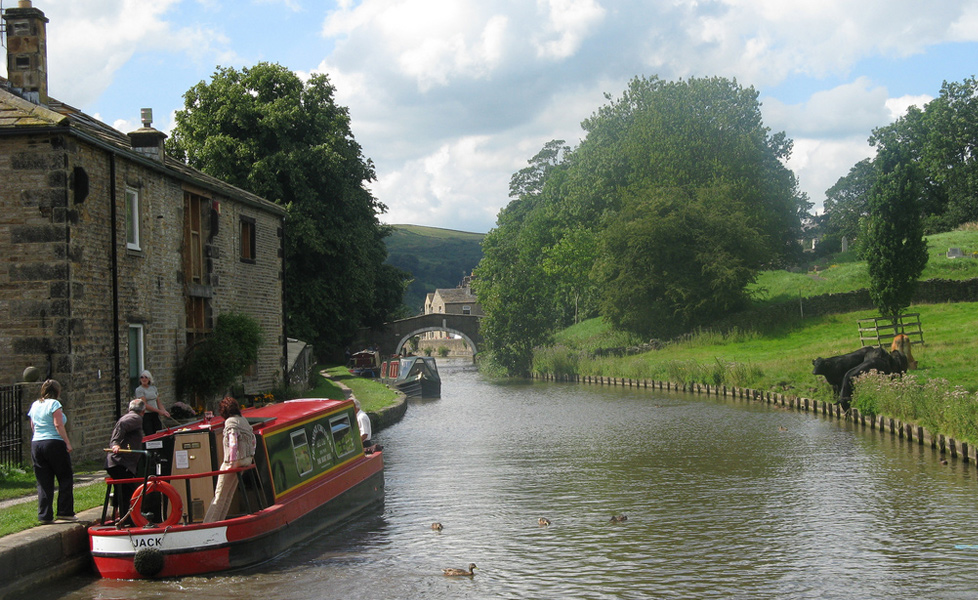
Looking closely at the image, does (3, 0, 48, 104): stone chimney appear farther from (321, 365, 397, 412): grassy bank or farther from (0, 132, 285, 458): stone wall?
(321, 365, 397, 412): grassy bank

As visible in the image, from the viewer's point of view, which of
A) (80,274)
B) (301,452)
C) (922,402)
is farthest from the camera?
(922,402)

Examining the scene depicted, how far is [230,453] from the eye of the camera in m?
10.6

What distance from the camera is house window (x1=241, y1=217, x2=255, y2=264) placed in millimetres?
23266

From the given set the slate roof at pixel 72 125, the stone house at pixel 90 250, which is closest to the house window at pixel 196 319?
the stone house at pixel 90 250

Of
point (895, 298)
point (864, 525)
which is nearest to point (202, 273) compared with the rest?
point (864, 525)

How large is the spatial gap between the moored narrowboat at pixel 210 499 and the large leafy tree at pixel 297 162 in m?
25.7

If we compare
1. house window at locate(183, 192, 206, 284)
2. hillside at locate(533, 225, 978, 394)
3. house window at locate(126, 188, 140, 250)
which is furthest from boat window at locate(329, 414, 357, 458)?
hillside at locate(533, 225, 978, 394)

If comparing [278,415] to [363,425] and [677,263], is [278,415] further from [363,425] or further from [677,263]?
[677,263]

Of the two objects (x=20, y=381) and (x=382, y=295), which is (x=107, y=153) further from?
(x=382, y=295)

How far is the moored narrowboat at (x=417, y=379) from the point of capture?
3950 centimetres

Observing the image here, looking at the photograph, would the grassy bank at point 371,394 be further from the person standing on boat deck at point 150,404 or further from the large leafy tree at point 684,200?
the large leafy tree at point 684,200

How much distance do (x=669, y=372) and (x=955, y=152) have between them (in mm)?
39854

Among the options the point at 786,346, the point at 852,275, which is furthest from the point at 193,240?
the point at 852,275

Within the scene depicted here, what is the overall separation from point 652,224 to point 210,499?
38918mm
